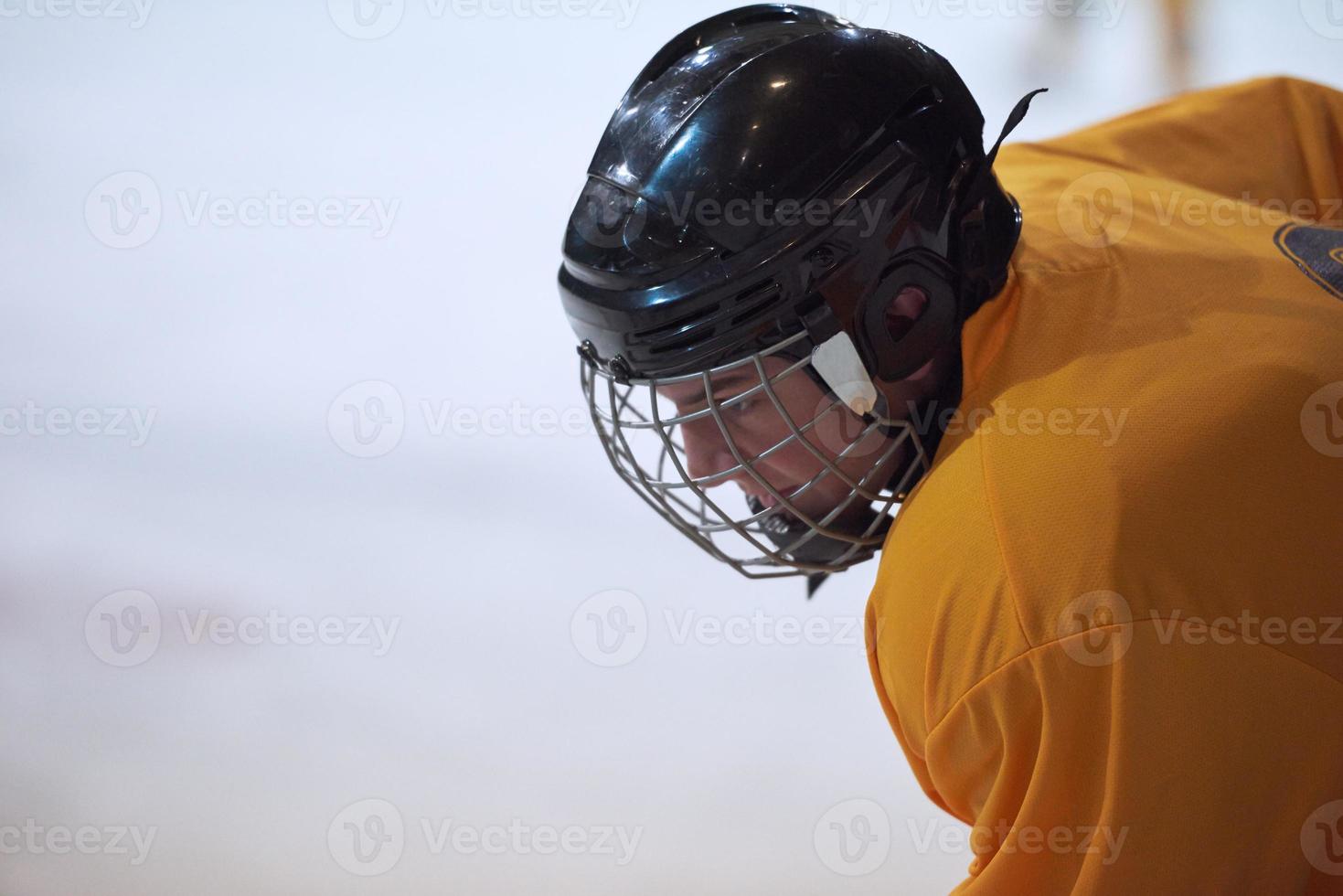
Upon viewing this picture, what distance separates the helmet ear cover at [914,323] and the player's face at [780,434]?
0.07 meters

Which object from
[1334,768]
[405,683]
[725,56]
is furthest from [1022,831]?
[405,683]

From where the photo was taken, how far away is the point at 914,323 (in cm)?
123

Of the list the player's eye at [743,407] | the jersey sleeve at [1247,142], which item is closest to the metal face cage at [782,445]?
the player's eye at [743,407]

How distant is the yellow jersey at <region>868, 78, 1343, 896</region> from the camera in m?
1.01

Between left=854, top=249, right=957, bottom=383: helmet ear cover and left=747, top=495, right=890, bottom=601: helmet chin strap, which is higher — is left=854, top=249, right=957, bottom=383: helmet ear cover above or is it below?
above

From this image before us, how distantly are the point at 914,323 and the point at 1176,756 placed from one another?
1.58ft

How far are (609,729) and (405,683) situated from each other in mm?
413

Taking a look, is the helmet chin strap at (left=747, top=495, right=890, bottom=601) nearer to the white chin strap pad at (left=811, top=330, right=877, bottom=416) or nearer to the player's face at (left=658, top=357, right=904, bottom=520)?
the player's face at (left=658, top=357, right=904, bottom=520)

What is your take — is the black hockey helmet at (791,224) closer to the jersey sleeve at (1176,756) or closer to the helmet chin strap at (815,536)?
the helmet chin strap at (815,536)

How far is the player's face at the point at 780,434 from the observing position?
4.09ft

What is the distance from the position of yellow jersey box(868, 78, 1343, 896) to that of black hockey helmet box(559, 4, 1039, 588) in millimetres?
88

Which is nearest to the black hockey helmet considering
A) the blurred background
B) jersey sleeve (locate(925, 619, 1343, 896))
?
jersey sleeve (locate(925, 619, 1343, 896))

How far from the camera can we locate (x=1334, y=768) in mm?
1021

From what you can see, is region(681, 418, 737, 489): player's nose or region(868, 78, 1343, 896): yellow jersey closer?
region(868, 78, 1343, 896): yellow jersey
